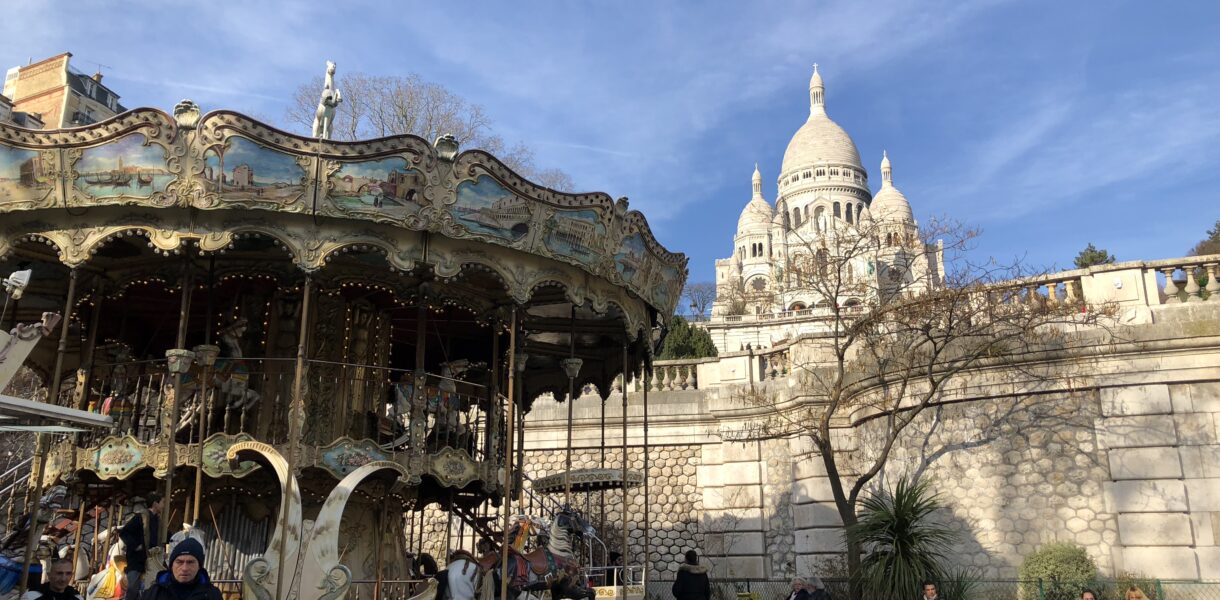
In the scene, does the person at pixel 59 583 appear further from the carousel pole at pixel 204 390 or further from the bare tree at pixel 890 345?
the bare tree at pixel 890 345

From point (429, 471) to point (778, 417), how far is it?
10.1 meters

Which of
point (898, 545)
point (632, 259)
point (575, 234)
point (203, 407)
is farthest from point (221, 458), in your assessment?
point (898, 545)

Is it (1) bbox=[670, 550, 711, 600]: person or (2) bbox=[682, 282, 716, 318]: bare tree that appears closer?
(1) bbox=[670, 550, 711, 600]: person

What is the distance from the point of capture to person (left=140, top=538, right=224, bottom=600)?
564cm

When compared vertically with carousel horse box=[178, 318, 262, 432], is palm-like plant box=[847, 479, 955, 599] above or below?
below

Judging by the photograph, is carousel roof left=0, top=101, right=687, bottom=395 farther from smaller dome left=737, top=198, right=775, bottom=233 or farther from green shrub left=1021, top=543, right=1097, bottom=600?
smaller dome left=737, top=198, right=775, bottom=233

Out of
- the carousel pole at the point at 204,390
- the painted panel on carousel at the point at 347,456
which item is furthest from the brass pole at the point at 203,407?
the painted panel on carousel at the point at 347,456

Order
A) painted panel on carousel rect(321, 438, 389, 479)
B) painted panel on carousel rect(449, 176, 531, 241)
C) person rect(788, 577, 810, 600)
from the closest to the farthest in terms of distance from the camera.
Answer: painted panel on carousel rect(449, 176, 531, 241) < painted panel on carousel rect(321, 438, 389, 479) < person rect(788, 577, 810, 600)

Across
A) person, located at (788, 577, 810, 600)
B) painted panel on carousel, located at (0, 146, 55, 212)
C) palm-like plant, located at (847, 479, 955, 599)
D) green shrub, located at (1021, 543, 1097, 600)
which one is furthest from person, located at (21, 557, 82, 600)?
green shrub, located at (1021, 543, 1097, 600)

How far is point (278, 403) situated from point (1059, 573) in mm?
11832

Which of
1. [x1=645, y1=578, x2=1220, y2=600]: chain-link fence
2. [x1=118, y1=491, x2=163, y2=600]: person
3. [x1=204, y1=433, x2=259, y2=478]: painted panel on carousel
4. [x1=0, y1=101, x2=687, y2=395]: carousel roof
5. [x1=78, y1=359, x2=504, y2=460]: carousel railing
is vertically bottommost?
[x1=645, y1=578, x2=1220, y2=600]: chain-link fence

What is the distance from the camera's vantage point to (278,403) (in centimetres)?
1288

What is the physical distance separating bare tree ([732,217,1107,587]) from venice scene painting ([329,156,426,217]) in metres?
8.53

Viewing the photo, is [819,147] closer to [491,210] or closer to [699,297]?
[699,297]
